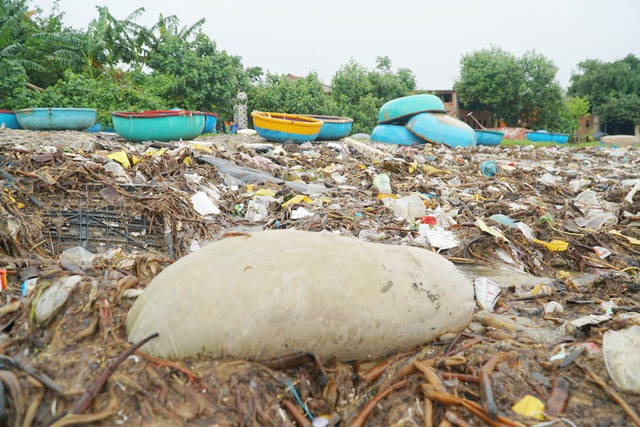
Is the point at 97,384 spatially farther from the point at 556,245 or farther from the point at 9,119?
the point at 9,119

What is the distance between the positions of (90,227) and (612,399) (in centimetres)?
377

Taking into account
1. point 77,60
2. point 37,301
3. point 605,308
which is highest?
point 77,60

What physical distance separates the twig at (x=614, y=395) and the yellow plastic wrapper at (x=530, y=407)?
0.81 ft

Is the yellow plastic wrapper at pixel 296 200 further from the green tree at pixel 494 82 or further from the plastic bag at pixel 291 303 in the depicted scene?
the green tree at pixel 494 82

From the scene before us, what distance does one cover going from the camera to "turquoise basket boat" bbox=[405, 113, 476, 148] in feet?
44.9

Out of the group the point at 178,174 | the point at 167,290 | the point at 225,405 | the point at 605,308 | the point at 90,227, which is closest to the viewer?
the point at 225,405

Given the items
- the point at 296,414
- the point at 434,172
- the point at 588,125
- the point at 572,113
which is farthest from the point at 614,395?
the point at 588,125

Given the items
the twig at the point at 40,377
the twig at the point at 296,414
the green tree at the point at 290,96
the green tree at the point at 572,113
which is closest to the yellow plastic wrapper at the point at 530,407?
the twig at the point at 296,414

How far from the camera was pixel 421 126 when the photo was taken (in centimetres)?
1392

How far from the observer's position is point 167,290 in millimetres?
1653

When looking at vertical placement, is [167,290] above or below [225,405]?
above

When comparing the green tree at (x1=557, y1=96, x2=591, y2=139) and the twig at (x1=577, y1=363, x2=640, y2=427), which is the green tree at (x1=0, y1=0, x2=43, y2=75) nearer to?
the twig at (x1=577, y1=363, x2=640, y2=427)

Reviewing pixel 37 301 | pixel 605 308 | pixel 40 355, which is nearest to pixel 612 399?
pixel 605 308

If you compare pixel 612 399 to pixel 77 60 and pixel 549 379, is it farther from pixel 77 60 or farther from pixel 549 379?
pixel 77 60
